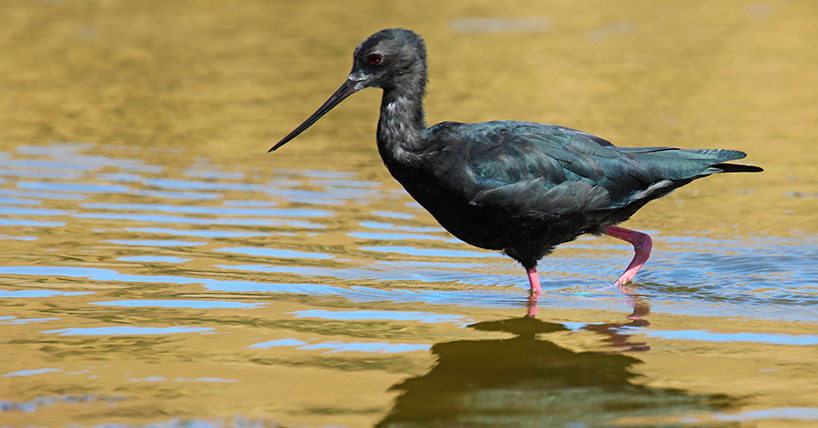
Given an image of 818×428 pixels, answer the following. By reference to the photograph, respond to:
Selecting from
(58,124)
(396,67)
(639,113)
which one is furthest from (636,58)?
(396,67)

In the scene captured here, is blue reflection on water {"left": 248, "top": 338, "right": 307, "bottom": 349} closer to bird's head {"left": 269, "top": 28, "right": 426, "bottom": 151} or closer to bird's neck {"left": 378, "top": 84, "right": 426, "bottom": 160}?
bird's neck {"left": 378, "top": 84, "right": 426, "bottom": 160}

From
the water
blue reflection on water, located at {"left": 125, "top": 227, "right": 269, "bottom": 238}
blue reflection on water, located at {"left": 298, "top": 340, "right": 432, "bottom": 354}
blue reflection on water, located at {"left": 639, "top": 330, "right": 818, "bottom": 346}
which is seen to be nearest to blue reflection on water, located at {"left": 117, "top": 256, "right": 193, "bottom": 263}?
the water

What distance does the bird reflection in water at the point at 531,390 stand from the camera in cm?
445

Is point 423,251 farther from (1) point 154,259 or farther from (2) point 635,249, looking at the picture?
(1) point 154,259

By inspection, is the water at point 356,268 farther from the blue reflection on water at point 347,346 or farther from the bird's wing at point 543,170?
the bird's wing at point 543,170

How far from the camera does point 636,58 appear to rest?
15125mm

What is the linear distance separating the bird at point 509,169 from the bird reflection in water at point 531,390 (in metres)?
0.93

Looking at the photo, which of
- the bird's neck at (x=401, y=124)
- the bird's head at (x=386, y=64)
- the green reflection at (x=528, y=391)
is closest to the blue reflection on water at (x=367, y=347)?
the green reflection at (x=528, y=391)

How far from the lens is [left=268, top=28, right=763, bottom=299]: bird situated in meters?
6.25

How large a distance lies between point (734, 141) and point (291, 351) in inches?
252

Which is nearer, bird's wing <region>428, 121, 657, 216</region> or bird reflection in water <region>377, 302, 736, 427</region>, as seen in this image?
bird reflection in water <region>377, 302, 736, 427</region>

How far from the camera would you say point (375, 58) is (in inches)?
262

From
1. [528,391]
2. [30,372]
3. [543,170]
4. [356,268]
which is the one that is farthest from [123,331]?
[543,170]

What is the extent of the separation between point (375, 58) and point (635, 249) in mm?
2053
